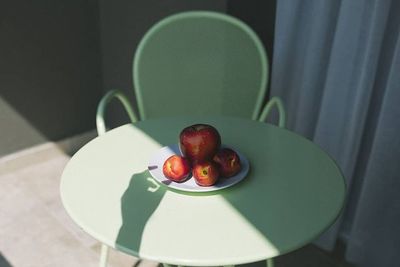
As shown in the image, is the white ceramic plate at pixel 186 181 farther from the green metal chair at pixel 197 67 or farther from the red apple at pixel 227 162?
the green metal chair at pixel 197 67

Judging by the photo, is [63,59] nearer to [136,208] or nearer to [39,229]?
[39,229]

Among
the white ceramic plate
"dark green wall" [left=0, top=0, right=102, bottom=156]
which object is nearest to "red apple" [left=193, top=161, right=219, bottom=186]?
the white ceramic plate

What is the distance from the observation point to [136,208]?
106cm

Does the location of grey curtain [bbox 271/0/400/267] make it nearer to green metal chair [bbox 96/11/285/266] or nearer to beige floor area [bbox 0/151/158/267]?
green metal chair [bbox 96/11/285/266]

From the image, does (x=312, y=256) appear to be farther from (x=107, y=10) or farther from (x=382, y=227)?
(x=107, y=10)

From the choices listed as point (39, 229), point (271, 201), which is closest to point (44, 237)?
point (39, 229)

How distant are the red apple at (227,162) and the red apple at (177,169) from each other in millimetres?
75

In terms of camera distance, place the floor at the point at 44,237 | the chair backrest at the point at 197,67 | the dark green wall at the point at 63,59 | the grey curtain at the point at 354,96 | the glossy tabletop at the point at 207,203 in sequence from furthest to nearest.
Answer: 1. the dark green wall at the point at 63,59
2. the floor at the point at 44,237
3. the chair backrest at the point at 197,67
4. the grey curtain at the point at 354,96
5. the glossy tabletop at the point at 207,203

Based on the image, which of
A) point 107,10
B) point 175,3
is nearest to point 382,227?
point 175,3

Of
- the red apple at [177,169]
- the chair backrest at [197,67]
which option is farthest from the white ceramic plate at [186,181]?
the chair backrest at [197,67]

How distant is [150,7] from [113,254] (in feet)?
3.91

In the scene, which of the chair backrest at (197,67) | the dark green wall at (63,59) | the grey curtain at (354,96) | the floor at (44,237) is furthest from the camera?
the dark green wall at (63,59)

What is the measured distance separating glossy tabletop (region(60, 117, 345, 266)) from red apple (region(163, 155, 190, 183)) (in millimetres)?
34

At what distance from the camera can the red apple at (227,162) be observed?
1126 mm
